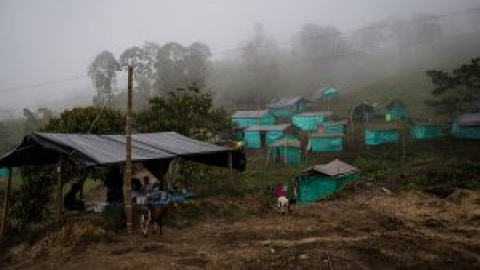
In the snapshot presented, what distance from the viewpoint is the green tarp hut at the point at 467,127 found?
39.7 meters

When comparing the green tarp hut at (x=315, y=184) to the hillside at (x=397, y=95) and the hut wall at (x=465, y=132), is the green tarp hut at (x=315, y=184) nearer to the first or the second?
the hut wall at (x=465, y=132)

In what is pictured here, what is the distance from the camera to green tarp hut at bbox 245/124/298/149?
153 ft

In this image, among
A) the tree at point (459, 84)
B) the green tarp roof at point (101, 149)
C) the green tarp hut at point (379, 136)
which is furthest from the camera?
the tree at point (459, 84)

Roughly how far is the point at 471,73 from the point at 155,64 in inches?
2025

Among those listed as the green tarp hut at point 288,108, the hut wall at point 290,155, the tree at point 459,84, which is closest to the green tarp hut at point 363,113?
the tree at point 459,84

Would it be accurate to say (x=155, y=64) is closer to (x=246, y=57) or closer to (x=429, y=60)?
(x=246, y=57)

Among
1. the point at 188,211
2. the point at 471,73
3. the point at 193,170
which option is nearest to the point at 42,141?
the point at 188,211

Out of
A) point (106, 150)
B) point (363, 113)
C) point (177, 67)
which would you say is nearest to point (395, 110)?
point (363, 113)

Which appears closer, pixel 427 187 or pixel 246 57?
pixel 427 187

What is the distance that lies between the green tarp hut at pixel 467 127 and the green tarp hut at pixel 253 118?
22.0 m

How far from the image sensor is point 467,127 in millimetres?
40406

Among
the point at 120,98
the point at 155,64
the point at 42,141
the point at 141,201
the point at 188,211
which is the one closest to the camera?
the point at 42,141

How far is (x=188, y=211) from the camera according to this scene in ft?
50.3

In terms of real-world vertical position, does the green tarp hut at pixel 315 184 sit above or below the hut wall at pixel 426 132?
below
